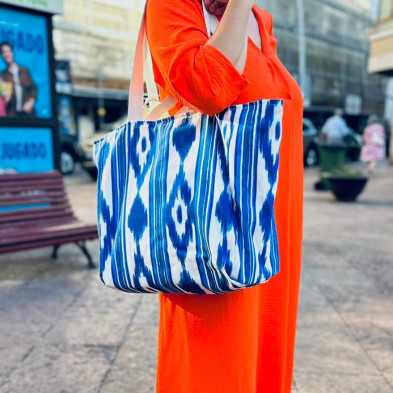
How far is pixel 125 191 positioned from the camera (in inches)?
45.5

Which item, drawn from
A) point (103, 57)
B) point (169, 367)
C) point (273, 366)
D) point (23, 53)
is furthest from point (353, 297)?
point (103, 57)

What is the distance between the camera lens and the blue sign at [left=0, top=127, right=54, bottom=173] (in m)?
4.73

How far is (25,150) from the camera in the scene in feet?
15.9

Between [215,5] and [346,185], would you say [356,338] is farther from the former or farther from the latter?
[346,185]

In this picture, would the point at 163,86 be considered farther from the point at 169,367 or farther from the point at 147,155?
the point at 169,367

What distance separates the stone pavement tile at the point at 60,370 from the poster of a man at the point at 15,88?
302 cm

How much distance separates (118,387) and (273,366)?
103 centimetres

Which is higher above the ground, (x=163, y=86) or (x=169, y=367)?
(x=163, y=86)

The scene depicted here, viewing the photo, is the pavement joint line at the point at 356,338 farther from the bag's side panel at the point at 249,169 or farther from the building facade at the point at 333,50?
the building facade at the point at 333,50

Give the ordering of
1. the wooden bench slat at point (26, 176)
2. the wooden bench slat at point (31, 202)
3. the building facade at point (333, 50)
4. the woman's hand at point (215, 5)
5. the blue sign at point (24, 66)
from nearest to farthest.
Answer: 1. the woman's hand at point (215, 5)
2. the wooden bench slat at point (31, 202)
3. the wooden bench slat at point (26, 176)
4. the blue sign at point (24, 66)
5. the building facade at point (333, 50)

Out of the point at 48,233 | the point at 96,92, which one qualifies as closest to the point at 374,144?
the point at 48,233

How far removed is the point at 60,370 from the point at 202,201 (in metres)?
1.65

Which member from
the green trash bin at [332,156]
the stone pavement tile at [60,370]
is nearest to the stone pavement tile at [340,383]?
the stone pavement tile at [60,370]

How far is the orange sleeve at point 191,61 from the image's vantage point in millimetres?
993
